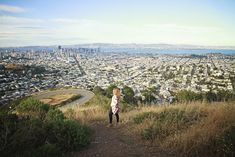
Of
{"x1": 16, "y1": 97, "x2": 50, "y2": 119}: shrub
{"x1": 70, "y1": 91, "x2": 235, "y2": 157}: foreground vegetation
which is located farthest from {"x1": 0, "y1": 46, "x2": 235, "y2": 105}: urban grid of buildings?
{"x1": 16, "y1": 97, "x2": 50, "y2": 119}: shrub

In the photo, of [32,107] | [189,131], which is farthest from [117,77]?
[189,131]

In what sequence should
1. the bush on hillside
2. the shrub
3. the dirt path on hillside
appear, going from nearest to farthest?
the bush on hillside, the dirt path on hillside, the shrub

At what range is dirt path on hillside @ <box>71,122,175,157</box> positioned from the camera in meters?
5.34

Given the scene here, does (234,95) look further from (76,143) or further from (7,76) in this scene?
(7,76)

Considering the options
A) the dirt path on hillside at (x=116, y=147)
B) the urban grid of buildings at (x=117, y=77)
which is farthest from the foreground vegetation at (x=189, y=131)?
the urban grid of buildings at (x=117, y=77)

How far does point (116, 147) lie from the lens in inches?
227

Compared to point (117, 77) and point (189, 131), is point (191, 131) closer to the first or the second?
point (189, 131)

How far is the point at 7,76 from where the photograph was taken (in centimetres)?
3816

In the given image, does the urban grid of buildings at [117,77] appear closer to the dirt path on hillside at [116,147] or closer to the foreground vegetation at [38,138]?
the dirt path on hillside at [116,147]

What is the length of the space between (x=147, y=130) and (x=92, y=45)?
585ft

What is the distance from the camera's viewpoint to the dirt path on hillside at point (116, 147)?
5344 mm

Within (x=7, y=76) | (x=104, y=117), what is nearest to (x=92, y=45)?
(x=7, y=76)

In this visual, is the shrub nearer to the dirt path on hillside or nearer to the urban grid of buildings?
the dirt path on hillside

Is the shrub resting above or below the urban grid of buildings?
above
